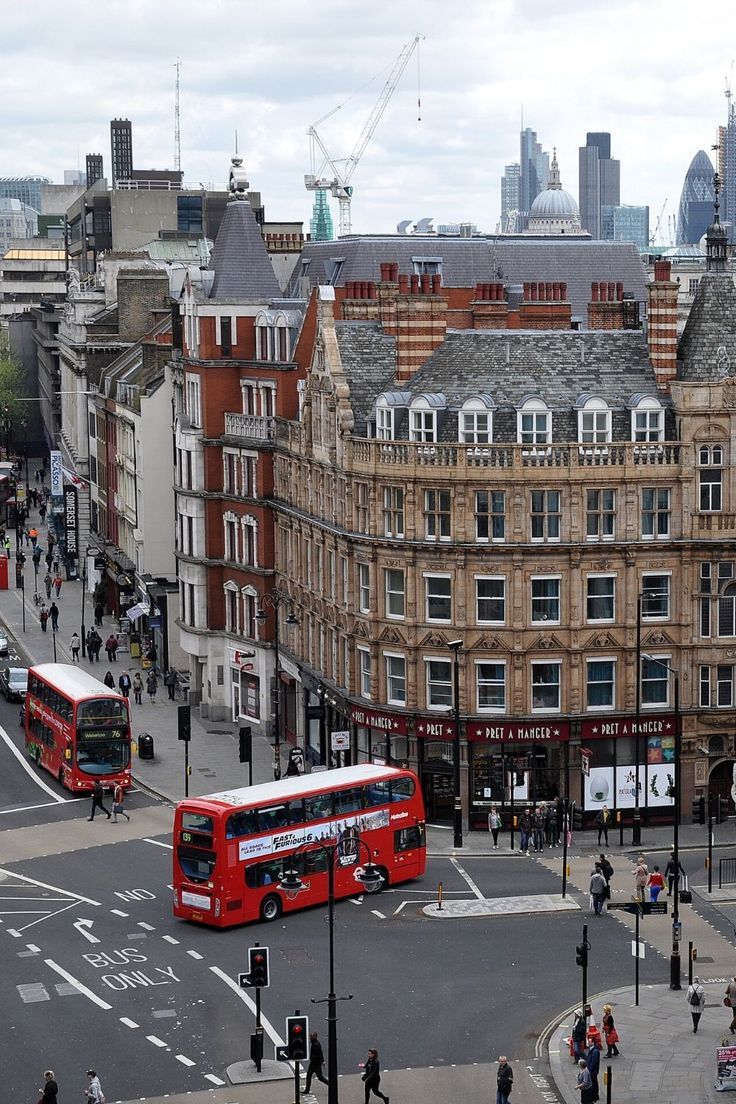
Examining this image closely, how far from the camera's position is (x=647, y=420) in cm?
7188

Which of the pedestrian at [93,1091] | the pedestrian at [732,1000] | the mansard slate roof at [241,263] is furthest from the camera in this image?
the mansard slate roof at [241,263]

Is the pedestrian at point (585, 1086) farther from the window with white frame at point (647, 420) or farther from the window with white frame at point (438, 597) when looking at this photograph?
the window with white frame at point (647, 420)

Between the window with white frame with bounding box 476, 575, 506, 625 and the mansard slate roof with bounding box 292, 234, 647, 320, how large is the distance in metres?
32.9

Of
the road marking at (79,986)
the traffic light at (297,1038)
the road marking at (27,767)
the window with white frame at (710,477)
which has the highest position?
the window with white frame at (710,477)

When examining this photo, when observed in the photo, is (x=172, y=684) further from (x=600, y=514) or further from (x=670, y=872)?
(x=670, y=872)

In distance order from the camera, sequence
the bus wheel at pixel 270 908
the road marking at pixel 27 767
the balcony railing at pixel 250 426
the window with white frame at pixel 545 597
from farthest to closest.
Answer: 1. the balcony railing at pixel 250 426
2. the road marking at pixel 27 767
3. the window with white frame at pixel 545 597
4. the bus wheel at pixel 270 908

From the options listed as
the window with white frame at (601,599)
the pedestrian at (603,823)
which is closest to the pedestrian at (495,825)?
the pedestrian at (603,823)

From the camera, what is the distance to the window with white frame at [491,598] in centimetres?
7156

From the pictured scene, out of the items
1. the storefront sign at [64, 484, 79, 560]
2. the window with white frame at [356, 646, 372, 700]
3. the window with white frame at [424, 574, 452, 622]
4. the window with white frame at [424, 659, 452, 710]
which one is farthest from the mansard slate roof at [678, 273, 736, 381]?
the storefront sign at [64, 484, 79, 560]

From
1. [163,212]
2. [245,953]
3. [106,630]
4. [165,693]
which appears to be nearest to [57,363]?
[163,212]

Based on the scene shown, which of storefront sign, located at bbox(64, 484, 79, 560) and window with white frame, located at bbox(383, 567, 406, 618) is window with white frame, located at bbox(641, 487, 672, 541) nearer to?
window with white frame, located at bbox(383, 567, 406, 618)

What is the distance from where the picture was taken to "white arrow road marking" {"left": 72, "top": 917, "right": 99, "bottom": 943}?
59.0m

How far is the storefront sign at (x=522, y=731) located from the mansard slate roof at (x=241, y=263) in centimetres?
2713

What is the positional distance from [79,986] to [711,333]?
33.0 m
